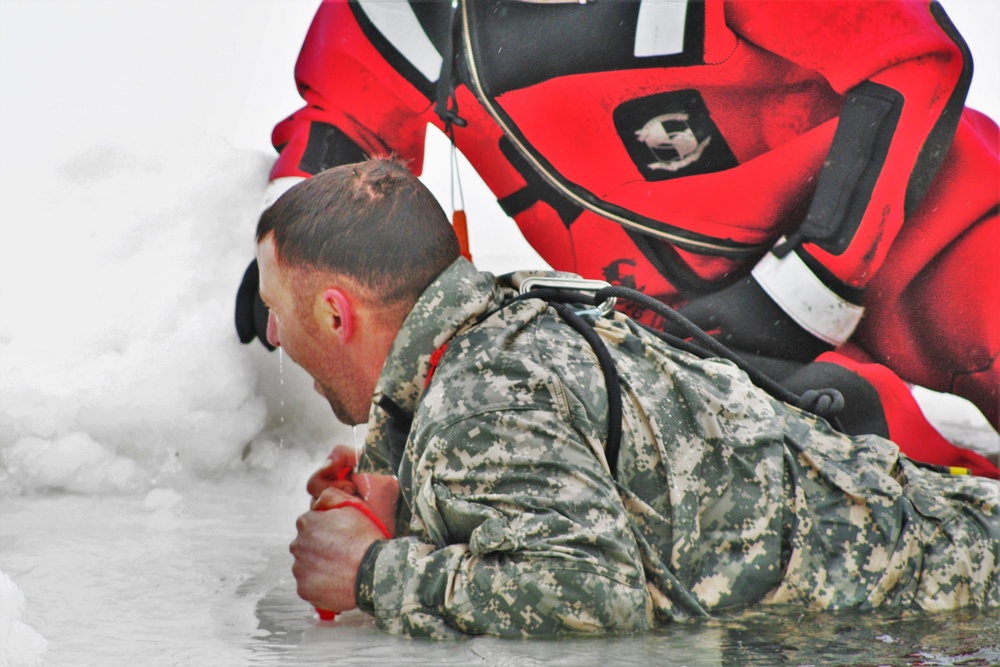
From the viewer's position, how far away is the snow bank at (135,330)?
2.42 metres

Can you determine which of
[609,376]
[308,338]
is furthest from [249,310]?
[609,376]

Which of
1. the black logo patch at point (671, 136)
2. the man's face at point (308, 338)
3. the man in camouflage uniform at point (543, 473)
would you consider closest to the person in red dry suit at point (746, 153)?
the black logo patch at point (671, 136)

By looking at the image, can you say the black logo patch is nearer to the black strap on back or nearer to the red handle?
the black strap on back

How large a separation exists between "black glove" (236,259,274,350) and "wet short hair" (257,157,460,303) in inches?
47.3

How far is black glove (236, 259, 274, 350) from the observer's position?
260 centimetres

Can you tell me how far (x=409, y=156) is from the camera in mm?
2547

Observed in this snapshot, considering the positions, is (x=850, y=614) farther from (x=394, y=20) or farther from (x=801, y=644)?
(x=394, y=20)

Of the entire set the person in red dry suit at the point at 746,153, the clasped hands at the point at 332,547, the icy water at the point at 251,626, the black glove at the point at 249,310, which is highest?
the person in red dry suit at the point at 746,153

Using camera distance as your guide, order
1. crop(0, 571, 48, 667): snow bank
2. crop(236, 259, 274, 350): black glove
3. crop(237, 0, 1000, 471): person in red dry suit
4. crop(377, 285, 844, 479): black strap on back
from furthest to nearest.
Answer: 1. crop(236, 259, 274, 350): black glove
2. crop(237, 0, 1000, 471): person in red dry suit
3. crop(377, 285, 844, 479): black strap on back
4. crop(0, 571, 48, 667): snow bank

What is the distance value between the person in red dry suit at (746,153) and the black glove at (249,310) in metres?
0.41

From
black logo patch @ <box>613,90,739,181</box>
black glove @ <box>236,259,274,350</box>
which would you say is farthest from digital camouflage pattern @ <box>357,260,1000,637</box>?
black glove @ <box>236,259,274,350</box>

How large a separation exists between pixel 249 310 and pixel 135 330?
0.27 meters

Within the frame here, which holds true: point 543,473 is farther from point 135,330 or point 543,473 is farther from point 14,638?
point 135,330

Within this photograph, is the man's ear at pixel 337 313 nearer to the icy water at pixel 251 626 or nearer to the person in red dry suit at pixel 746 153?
the icy water at pixel 251 626
